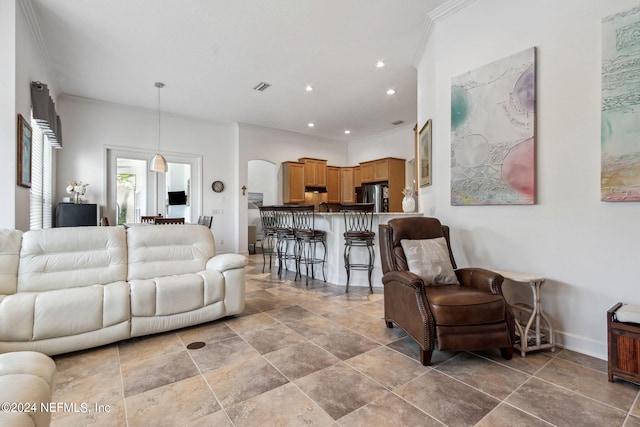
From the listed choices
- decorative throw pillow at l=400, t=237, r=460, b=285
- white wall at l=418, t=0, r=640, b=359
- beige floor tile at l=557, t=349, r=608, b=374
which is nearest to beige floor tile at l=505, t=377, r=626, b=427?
beige floor tile at l=557, t=349, r=608, b=374

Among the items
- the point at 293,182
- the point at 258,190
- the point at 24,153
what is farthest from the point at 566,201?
the point at 258,190

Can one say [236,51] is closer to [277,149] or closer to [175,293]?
[175,293]

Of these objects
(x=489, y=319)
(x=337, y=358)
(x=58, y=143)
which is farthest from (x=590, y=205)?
(x=58, y=143)

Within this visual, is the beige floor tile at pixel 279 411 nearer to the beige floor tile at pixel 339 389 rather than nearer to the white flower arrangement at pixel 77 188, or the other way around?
the beige floor tile at pixel 339 389

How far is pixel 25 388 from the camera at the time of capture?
3.45 ft

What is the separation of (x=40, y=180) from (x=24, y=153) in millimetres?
1427

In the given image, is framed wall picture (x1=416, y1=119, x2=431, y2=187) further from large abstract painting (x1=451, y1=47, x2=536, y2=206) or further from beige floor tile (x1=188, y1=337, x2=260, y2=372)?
beige floor tile (x1=188, y1=337, x2=260, y2=372)

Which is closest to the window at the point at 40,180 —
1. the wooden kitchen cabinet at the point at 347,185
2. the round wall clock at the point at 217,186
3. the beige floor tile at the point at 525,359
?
the round wall clock at the point at 217,186

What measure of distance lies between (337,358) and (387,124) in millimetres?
6125

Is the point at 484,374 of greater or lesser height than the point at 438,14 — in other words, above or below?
below

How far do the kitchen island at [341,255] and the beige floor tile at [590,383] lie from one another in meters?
2.34

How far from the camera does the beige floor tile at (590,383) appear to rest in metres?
1.75

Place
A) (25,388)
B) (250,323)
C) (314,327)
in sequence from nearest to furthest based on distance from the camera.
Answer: (25,388), (314,327), (250,323)

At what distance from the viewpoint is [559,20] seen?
2.40 meters
